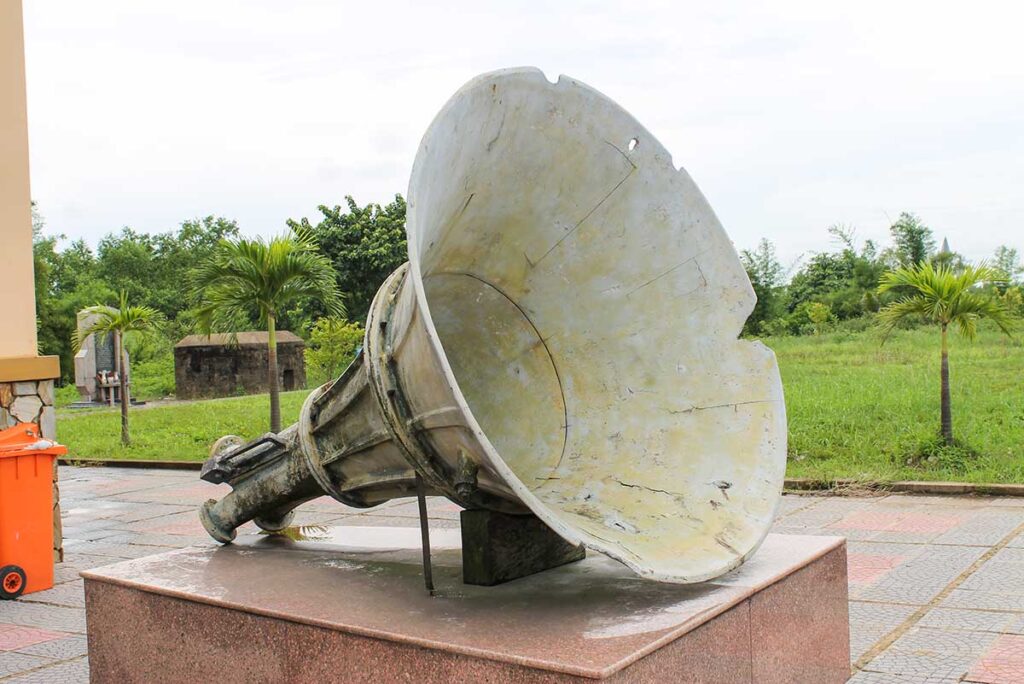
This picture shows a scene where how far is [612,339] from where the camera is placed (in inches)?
124

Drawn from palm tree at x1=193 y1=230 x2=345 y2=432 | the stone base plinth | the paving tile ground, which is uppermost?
palm tree at x1=193 y1=230 x2=345 y2=432

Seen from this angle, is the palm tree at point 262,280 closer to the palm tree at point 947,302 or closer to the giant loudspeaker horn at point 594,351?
the palm tree at point 947,302

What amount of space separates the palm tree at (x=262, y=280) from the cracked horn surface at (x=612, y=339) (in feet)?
25.9

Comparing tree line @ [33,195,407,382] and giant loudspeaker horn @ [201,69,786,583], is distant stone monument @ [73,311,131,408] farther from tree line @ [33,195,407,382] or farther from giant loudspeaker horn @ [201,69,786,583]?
giant loudspeaker horn @ [201,69,786,583]

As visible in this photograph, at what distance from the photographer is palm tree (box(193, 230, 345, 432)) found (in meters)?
10.7

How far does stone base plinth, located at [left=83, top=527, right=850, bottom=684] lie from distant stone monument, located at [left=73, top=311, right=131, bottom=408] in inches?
753

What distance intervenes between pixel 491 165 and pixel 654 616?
1.31m

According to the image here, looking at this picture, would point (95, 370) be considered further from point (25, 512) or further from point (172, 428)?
point (25, 512)

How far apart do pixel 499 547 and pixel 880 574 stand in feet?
9.48

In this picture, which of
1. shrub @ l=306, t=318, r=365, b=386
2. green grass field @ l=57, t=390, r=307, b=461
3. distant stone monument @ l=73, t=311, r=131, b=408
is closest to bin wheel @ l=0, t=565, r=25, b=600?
green grass field @ l=57, t=390, r=307, b=461

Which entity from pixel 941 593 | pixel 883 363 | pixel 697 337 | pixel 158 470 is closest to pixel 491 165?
pixel 697 337

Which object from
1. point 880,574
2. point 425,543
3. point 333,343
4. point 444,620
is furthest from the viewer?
point 333,343

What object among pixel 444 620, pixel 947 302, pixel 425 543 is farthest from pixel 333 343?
pixel 444 620

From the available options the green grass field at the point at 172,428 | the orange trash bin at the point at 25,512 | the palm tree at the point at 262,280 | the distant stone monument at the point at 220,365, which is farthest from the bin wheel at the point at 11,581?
the distant stone monument at the point at 220,365
